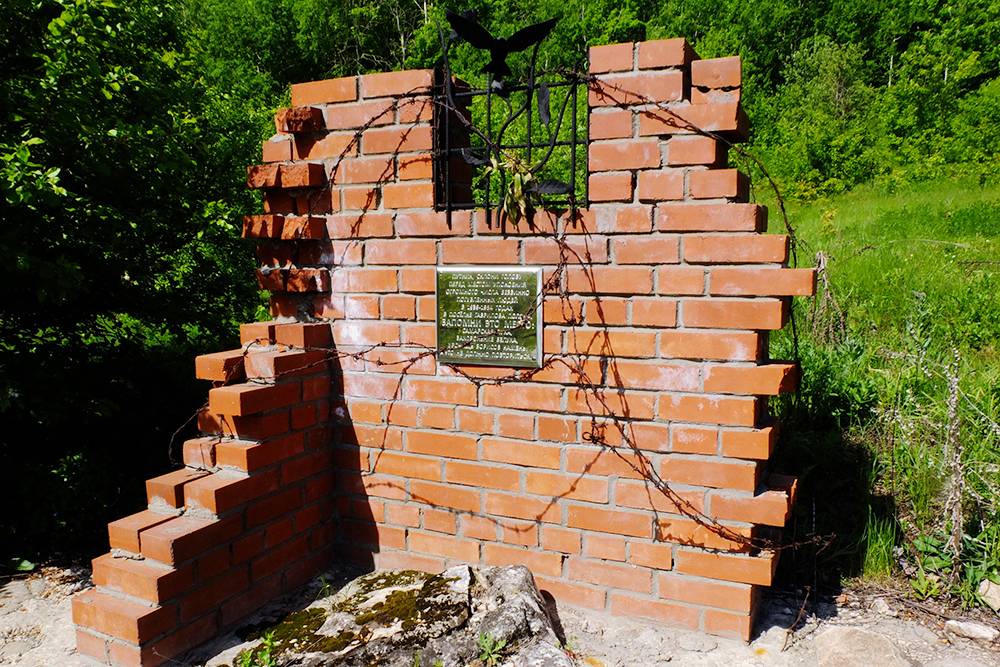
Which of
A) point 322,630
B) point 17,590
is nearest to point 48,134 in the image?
point 17,590

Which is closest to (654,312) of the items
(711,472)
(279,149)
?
(711,472)

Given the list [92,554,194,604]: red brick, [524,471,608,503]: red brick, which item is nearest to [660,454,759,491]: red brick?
[524,471,608,503]: red brick

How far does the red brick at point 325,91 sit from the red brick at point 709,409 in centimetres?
186

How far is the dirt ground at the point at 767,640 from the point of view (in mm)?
2307

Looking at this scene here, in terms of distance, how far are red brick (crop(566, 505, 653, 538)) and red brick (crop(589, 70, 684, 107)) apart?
5.03 feet

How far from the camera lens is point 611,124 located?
242cm

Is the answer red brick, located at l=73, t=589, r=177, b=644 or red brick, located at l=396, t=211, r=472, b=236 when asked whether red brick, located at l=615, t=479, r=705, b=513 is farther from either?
red brick, located at l=73, t=589, r=177, b=644

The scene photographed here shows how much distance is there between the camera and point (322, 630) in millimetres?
2344

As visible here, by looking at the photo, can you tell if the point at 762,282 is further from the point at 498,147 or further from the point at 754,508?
the point at 498,147

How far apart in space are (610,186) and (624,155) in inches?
4.7

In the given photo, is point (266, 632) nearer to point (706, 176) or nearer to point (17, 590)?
point (17, 590)

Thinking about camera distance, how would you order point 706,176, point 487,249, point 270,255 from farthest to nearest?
point 270,255 → point 487,249 → point 706,176

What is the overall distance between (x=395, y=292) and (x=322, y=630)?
1.35m

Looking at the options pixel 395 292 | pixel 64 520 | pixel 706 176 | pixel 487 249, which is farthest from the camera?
pixel 64 520
